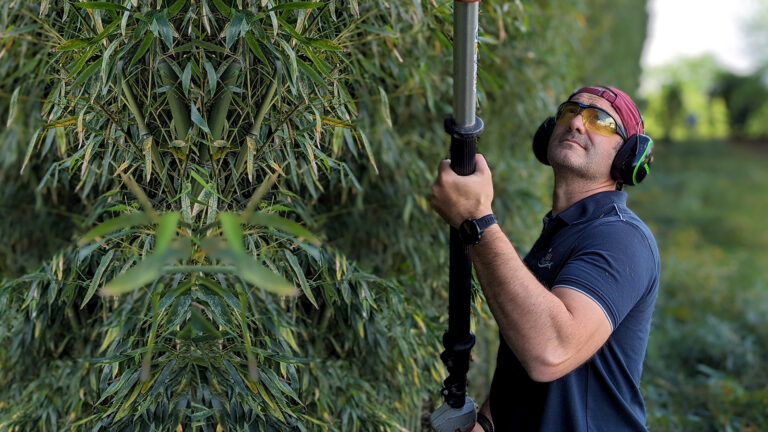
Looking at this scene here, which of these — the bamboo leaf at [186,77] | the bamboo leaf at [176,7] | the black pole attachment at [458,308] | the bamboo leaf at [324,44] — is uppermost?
the bamboo leaf at [176,7]

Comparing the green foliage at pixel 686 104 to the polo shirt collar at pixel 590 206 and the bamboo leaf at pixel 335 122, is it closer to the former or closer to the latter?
the polo shirt collar at pixel 590 206

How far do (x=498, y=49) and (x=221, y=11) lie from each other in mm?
1928

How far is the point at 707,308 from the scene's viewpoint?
284 inches

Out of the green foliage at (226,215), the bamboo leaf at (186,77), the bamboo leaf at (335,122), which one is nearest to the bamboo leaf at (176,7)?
the green foliage at (226,215)

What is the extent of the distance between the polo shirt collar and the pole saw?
0.34 meters

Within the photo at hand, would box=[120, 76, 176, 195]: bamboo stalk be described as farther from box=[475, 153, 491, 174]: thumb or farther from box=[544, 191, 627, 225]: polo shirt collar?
box=[544, 191, 627, 225]: polo shirt collar

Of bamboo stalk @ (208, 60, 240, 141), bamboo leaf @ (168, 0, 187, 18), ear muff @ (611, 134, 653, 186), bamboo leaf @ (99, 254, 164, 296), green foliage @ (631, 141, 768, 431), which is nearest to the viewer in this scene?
bamboo leaf @ (99, 254, 164, 296)

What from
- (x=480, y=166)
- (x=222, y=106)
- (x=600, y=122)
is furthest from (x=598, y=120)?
(x=222, y=106)

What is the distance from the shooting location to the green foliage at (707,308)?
4152 mm

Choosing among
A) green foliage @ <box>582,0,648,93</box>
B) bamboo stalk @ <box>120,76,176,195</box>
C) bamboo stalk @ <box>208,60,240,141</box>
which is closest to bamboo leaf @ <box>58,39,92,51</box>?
bamboo stalk @ <box>120,76,176,195</box>

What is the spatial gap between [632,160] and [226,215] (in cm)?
124

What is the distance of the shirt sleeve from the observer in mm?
1552

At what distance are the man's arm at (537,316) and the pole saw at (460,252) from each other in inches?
5.1

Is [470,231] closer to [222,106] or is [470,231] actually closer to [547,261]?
[547,261]
